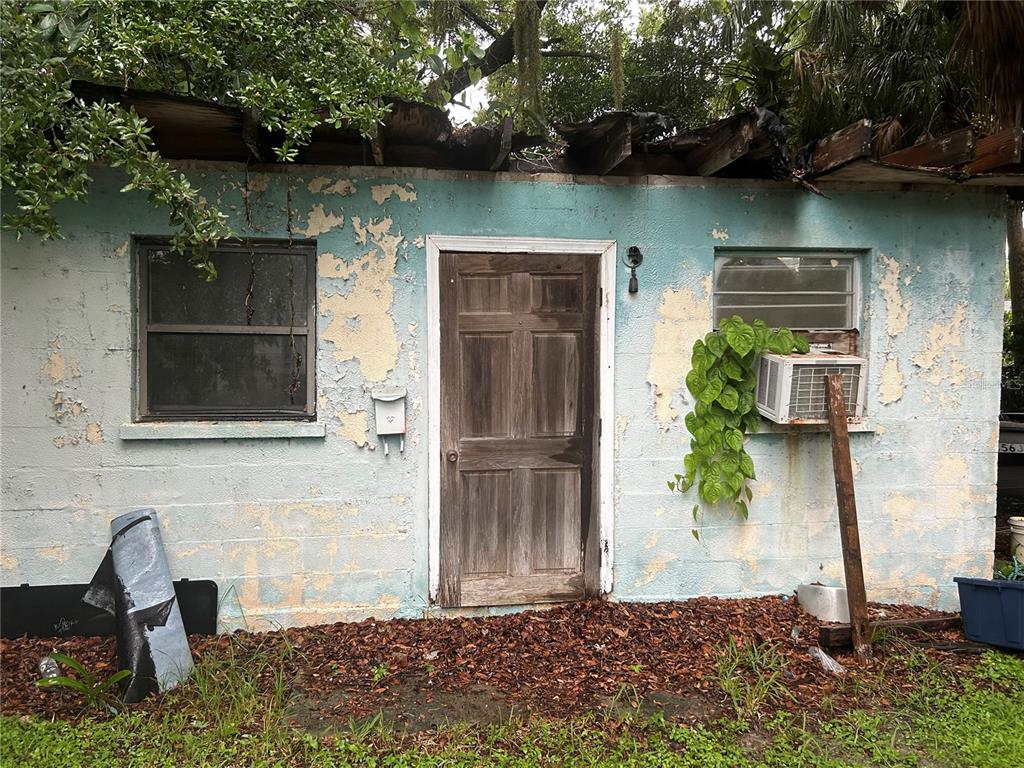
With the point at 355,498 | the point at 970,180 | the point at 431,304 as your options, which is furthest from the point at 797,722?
the point at 970,180

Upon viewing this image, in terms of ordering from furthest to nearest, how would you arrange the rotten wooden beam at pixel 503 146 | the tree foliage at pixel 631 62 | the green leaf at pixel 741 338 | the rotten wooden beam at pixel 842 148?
1. the tree foliage at pixel 631 62
2. the green leaf at pixel 741 338
3. the rotten wooden beam at pixel 842 148
4. the rotten wooden beam at pixel 503 146

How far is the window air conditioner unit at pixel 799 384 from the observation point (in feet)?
11.9

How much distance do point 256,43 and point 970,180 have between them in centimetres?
408

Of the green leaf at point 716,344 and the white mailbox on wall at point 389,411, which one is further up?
the green leaf at point 716,344

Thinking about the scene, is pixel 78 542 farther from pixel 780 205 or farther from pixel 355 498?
pixel 780 205

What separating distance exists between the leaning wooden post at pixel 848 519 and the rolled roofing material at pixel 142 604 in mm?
3579

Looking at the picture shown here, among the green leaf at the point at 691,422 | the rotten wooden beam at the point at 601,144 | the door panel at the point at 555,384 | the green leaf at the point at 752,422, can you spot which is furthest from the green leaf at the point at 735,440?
the rotten wooden beam at the point at 601,144

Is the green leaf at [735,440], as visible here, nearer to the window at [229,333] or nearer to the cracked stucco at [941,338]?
the cracked stucco at [941,338]

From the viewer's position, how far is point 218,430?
349 cm

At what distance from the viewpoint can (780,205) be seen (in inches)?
Result: 153

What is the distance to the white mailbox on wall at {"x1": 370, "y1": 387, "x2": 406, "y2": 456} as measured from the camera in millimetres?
3584

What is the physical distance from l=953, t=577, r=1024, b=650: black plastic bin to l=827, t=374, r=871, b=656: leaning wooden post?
2.07ft

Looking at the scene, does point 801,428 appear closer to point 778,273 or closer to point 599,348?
point 778,273

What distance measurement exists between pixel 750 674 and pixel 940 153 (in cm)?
307
